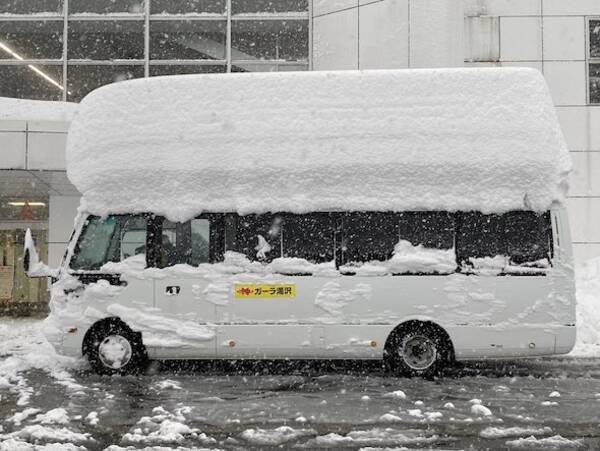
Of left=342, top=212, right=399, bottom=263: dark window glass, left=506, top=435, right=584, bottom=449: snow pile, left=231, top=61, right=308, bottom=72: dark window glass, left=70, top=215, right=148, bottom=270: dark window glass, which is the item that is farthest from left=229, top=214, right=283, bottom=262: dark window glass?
left=231, top=61, right=308, bottom=72: dark window glass

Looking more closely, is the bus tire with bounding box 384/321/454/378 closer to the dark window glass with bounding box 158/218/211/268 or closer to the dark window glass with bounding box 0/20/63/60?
the dark window glass with bounding box 158/218/211/268

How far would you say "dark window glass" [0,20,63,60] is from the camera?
17031 millimetres

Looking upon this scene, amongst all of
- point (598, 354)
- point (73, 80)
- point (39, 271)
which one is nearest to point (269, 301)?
point (39, 271)

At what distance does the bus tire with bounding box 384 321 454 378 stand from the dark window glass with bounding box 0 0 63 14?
44.2 ft

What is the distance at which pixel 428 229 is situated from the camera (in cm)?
855

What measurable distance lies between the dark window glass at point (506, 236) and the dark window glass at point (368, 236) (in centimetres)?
89

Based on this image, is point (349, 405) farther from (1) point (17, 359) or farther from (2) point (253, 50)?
(2) point (253, 50)

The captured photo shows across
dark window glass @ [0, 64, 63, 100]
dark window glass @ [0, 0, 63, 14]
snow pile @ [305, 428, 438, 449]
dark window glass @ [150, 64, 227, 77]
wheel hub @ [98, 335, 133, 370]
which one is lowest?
snow pile @ [305, 428, 438, 449]

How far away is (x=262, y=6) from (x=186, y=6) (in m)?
2.01

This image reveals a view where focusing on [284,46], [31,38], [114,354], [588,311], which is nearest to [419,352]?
[114,354]

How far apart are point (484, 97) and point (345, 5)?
904 cm

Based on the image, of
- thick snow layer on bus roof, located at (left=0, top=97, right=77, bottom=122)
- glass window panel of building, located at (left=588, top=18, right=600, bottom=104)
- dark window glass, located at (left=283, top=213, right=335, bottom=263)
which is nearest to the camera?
dark window glass, located at (left=283, top=213, right=335, bottom=263)

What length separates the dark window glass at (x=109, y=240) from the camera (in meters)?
8.80

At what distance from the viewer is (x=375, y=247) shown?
8.59 meters
